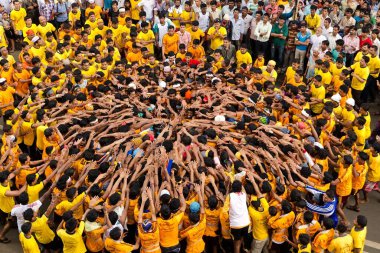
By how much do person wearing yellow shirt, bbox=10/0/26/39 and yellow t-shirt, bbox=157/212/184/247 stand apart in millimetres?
9992

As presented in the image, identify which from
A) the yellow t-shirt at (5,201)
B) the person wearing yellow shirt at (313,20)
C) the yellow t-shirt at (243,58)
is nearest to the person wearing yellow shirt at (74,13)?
→ the yellow t-shirt at (243,58)

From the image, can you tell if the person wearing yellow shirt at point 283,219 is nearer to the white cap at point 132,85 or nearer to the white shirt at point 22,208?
the white shirt at point 22,208

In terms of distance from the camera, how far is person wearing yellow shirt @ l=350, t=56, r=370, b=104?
12414 mm

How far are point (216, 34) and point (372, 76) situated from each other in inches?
176

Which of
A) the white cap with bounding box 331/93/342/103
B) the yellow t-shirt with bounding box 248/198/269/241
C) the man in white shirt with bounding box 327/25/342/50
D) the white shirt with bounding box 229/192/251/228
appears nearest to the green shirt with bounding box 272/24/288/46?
the man in white shirt with bounding box 327/25/342/50

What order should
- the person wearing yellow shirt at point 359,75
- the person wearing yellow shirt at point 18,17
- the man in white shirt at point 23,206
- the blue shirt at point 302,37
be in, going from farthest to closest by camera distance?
the person wearing yellow shirt at point 18,17 < the blue shirt at point 302,37 < the person wearing yellow shirt at point 359,75 < the man in white shirt at point 23,206

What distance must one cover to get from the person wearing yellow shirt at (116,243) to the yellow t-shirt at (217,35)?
8.14m

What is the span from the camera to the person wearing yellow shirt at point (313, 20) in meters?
14.8

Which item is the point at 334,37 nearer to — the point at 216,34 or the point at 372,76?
the point at 372,76

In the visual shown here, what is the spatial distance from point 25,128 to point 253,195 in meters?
5.03

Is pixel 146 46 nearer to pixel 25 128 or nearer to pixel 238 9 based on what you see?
pixel 238 9

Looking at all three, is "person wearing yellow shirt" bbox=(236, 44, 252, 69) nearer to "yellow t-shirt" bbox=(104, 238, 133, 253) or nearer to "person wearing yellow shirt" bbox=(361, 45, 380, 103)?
"person wearing yellow shirt" bbox=(361, 45, 380, 103)

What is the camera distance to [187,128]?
10.4m

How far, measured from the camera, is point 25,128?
10.2 meters
